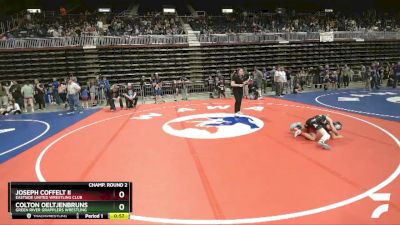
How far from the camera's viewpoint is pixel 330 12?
3441cm

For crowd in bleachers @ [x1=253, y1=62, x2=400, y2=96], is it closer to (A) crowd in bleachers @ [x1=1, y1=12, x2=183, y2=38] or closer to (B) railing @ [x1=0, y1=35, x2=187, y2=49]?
(B) railing @ [x1=0, y1=35, x2=187, y2=49]

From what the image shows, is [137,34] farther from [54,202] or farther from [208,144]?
[54,202]

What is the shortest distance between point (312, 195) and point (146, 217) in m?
2.68

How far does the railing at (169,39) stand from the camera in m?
21.8

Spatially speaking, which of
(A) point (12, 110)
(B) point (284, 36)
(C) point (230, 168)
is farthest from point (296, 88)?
(A) point (12, 110)

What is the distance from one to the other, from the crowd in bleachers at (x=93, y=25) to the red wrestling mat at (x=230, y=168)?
46.1 ft

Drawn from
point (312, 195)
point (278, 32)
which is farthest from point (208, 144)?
point (278, 32)

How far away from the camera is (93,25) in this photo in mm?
25781

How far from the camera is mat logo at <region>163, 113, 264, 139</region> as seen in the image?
9797 mm

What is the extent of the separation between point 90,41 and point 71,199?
68.0ft

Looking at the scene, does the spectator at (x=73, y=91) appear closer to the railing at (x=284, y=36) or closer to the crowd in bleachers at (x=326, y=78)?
the crowd in bleachers at (x=326, y=78)

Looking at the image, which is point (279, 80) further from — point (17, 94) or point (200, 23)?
point (17, 94)

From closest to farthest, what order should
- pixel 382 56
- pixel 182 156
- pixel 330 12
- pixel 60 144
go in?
1. pixel 182 156
2. pixel 60 144
3. pixel 382 56
4. pixel 330 12

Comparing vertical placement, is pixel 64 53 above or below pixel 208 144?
above
